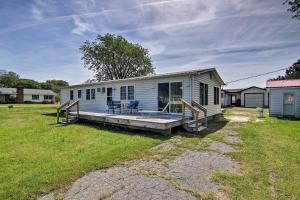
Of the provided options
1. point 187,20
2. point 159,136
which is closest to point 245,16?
point 187,20

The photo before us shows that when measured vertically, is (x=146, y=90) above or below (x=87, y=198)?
above

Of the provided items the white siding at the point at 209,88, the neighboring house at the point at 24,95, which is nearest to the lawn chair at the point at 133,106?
the white siding at the point at 209,88

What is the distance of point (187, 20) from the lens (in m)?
10.8

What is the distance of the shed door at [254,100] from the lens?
2714 centimetres

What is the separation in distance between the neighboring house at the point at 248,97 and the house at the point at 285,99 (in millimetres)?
13102

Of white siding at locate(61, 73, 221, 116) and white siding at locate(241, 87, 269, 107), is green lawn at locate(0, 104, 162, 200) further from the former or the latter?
white siding at locate(241, 87, 269, 107)

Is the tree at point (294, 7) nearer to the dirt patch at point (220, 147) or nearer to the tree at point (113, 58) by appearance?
the dirt patch at point (220, 147)

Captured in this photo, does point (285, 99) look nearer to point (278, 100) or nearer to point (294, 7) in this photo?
point (278, 100)

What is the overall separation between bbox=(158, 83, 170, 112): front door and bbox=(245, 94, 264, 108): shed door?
21877 millimetres

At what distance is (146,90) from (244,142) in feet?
21.1

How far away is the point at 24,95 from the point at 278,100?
4933cm

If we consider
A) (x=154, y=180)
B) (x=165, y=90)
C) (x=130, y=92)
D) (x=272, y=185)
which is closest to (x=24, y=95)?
(x=130, y=92)

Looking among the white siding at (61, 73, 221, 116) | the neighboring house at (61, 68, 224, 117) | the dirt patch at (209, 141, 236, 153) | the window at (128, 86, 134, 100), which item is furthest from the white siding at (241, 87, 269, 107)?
the dirt patch at (209, 141, 236, 153)

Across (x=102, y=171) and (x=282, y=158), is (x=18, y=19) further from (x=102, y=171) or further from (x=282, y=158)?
(x=282, y=158)
